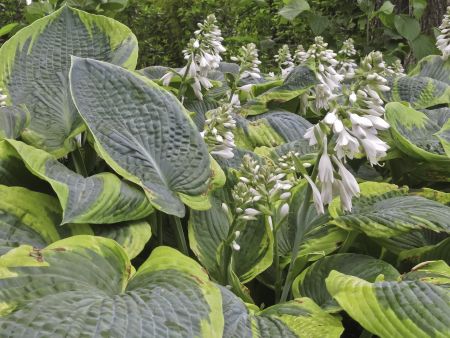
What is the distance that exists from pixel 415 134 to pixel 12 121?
135 cm

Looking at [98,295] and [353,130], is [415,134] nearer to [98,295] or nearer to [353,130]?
[353,130]

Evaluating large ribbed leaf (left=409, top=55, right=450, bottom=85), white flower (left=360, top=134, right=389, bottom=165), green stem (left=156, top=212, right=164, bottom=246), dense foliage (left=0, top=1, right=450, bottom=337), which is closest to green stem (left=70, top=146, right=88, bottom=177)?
dense foliage (left=0, top=1, right=450, bottom=337)

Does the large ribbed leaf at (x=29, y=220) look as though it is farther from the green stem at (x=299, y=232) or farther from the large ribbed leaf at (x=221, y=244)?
the green stem at (x=299, y=232)

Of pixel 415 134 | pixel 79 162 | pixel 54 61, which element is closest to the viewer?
pixel 79 162

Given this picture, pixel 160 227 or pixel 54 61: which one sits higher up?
pixel 54 61

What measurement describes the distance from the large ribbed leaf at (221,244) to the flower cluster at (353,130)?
29 cm

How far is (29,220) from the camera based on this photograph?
55.6 inches

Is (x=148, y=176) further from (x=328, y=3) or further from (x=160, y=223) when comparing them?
(x=328, y=3)

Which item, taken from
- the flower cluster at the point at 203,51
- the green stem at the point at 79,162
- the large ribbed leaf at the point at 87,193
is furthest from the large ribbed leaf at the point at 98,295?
the flower cluster at the point at 203,51

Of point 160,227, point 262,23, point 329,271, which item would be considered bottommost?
point 262,23

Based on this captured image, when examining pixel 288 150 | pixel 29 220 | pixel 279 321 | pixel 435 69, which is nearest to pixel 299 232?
pixel 279 321

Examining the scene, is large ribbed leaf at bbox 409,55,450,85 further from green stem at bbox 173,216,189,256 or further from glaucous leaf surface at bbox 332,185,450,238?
green stem at bbox 173,216,189,256

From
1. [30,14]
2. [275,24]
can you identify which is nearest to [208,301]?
[30,14]

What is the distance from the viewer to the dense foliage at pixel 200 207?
1.09 meters
